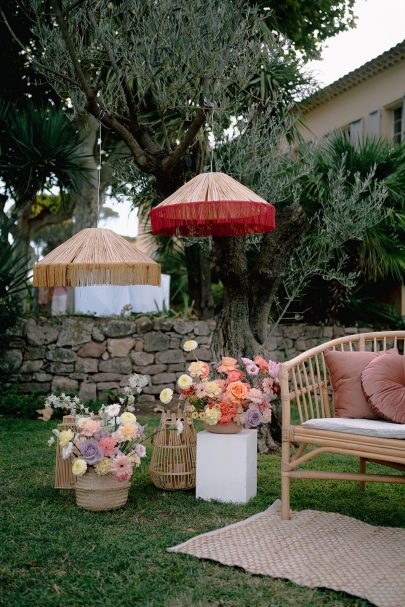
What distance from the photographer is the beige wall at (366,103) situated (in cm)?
1172

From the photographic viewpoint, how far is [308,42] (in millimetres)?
9789

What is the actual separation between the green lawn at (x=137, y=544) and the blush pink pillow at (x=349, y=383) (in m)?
0.61

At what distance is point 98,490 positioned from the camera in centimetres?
384

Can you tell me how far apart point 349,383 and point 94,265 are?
176cm

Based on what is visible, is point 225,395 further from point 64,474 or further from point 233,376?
point 64,474

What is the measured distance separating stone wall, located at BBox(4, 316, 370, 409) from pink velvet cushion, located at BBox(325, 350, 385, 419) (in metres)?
4.41

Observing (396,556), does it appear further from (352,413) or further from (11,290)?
(11,290)

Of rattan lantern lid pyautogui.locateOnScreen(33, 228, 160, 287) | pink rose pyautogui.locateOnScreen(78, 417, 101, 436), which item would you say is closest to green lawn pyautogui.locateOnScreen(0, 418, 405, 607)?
pink rose pyautogui.locateOnScreen(78, 417, 101, 436)

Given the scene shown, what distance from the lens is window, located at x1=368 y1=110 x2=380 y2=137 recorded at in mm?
11992

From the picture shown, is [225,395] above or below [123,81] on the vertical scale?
below

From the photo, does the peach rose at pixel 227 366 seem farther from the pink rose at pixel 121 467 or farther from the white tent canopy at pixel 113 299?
the white tent canopy at pixel 113 299

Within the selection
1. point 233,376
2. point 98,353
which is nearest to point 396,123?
point 98,353

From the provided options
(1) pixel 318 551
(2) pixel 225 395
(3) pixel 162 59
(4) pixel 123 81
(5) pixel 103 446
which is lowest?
(1) pixel 318 551

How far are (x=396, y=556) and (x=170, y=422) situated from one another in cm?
173
